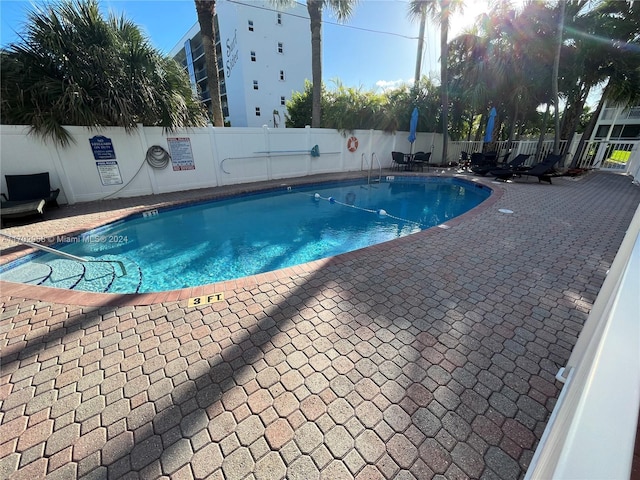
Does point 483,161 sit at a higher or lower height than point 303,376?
higher

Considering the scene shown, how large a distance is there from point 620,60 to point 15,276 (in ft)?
62.0

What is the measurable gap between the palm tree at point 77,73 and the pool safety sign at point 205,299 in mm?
6325

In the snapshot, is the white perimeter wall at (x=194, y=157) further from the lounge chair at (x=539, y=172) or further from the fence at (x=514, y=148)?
the lounge chair at (x=539, y=172)

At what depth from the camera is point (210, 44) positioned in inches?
337

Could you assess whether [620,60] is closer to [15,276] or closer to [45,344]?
[45,344]

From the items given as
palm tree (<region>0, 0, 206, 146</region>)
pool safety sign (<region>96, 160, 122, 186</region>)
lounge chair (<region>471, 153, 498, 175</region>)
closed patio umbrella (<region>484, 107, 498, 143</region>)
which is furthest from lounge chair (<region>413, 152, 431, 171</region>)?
pool safety sign (<region>96, 160, 122, 186</region>)

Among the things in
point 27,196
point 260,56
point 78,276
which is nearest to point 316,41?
point 27,196

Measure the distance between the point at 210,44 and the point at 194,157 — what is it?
12.5ft

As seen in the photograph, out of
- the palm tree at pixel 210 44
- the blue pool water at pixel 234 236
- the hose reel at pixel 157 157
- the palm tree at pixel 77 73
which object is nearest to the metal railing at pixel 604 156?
the blue pool water at pixel 234 236

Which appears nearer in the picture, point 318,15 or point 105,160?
point 105,160

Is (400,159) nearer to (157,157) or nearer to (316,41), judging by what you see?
(316,41)

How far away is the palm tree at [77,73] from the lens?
5.81m

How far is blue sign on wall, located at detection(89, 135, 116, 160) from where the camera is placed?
6812 millimetres

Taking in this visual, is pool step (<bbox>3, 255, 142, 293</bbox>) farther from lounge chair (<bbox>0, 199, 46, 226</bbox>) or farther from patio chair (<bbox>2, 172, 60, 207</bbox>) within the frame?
patio chair (<bbox>2, 172, 60, 207</bbox>)
